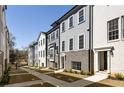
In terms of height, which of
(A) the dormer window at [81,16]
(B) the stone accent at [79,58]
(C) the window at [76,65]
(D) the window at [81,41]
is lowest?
(C) the window at [76,65]

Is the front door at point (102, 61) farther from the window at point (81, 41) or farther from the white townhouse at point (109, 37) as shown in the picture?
the window at point (81, 41)

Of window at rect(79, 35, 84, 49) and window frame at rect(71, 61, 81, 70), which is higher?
window at rect(79, 35, 84, 49)

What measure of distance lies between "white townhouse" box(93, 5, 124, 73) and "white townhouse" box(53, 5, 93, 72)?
3.13 feet

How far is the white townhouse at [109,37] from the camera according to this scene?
1181 cm

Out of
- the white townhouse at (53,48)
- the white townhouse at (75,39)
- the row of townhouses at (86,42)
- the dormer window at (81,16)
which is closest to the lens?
the row of townhouses at (86,42)

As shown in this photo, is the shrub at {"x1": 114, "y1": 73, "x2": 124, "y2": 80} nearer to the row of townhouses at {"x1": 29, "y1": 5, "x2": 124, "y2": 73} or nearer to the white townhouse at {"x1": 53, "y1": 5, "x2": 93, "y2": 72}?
the row of townhouses at {"x1": 29, "y1": 5, "x2": 124, "y2": 73}

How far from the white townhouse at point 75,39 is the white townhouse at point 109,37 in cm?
95

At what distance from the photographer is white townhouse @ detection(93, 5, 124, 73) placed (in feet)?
38.8

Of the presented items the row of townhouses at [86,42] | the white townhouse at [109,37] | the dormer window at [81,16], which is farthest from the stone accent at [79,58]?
the dormer window at [81,16]

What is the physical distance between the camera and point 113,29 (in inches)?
495

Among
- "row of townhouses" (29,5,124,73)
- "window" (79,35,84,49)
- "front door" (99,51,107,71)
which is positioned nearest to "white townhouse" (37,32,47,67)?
"row of townhouses" (29,5,124,73)

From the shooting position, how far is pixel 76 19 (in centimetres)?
1708

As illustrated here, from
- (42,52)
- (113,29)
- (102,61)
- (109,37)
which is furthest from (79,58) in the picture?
(113,29)
